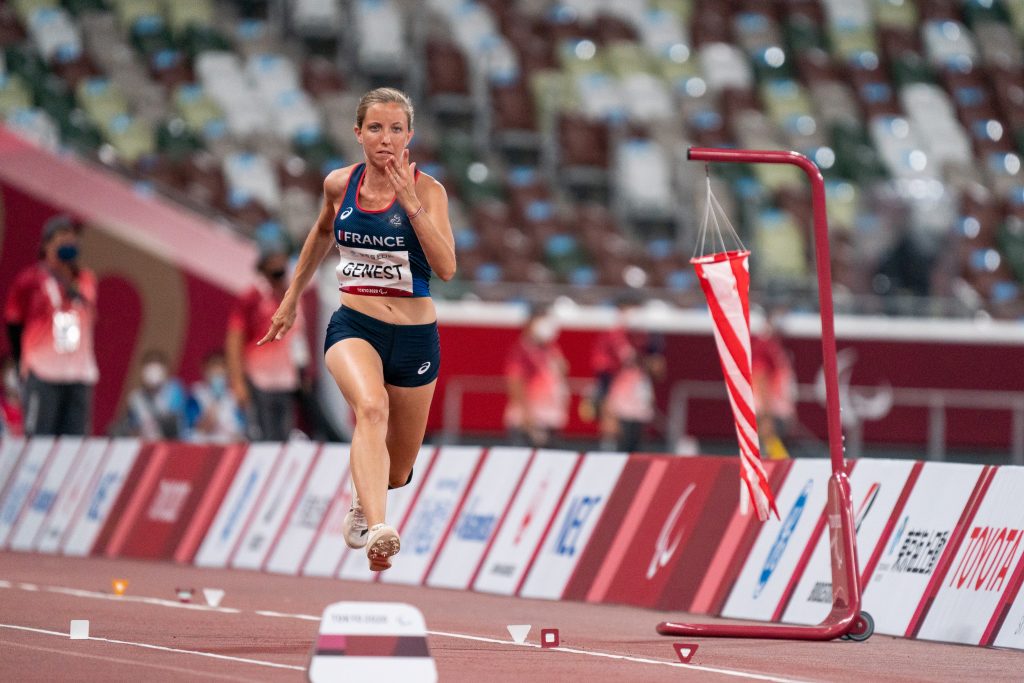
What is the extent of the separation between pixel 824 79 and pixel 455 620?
22.5 m

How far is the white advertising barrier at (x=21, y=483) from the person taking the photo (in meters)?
16.3

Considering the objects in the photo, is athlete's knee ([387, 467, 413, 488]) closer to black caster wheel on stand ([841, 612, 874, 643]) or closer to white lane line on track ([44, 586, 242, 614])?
white lane line on track ([44, 586, 242, 614])

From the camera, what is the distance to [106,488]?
53.1 ft

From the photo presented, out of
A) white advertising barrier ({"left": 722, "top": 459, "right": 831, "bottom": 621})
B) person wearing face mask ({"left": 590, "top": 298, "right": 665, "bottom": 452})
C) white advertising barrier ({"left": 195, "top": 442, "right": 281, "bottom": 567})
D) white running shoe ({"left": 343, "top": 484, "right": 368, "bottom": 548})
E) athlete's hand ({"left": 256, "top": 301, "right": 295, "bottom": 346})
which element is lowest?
person wearing face mask ({"left": 590, "top": 298, "right": 665, "bottom": 452})

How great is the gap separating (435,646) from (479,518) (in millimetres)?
4620

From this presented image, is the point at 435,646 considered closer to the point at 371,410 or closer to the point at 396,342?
the point at 371,410

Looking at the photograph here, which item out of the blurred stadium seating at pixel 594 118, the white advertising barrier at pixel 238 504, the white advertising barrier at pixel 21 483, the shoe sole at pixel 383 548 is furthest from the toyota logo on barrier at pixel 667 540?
the blurred stadium seating at pixel 594 118

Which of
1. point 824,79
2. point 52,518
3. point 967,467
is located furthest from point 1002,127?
point 967,467

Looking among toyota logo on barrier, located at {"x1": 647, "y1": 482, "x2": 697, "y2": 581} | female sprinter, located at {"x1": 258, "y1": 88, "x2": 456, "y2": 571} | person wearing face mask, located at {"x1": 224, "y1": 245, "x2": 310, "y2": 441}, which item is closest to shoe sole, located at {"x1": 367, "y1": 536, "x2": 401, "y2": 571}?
female sprinter, located at {"x1": 258, "y1": 88, "x2": 456, "y2": 571}

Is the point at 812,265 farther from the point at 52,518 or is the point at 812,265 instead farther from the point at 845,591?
the point at 845,591

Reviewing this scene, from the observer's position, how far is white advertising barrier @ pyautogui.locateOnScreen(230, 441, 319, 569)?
47.5 feet

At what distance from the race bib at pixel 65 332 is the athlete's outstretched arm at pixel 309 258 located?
7.04 meters

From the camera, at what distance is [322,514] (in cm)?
1413

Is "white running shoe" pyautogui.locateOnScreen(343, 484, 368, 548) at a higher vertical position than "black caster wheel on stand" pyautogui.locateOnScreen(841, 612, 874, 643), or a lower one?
higher
